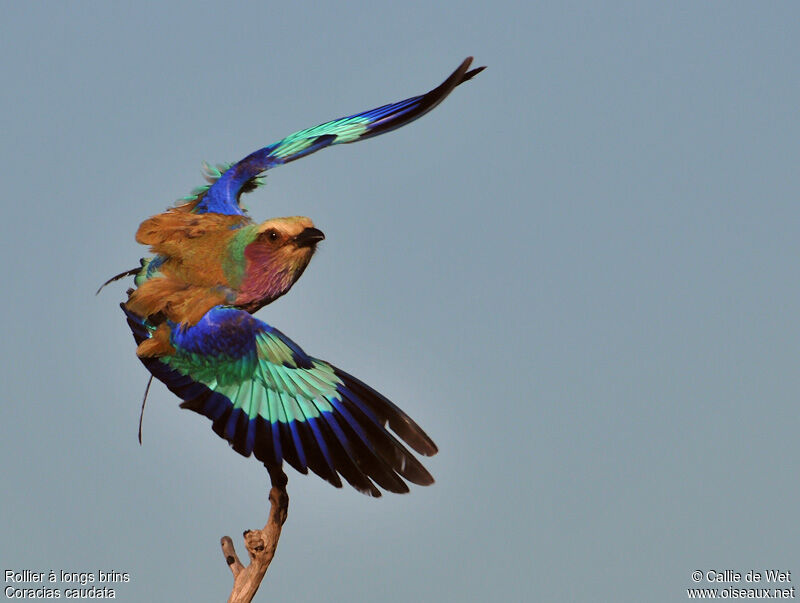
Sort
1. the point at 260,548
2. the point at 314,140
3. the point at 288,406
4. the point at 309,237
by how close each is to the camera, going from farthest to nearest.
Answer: the point at 314,140 < the point at 260,548 < the point at 309,237 < the point at 288,406

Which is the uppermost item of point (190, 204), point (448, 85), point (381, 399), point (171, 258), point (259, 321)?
point (448, 85)

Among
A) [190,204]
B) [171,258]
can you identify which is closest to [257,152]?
[190,204]

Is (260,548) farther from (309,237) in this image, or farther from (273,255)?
(309,237)

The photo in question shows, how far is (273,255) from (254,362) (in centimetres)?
58

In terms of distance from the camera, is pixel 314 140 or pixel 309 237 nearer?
pixel 309 237

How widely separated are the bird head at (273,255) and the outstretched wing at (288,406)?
0.19m

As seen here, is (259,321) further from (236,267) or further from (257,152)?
(257,152)

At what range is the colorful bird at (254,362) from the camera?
6.33m

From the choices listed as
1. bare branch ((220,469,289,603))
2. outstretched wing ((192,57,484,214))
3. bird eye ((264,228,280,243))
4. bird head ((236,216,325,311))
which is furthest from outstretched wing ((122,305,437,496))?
outstretched wing ((192,57,484,214))

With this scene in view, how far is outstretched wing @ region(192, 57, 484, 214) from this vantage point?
7.23 meters

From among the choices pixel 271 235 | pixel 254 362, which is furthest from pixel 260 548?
pixel 271 235

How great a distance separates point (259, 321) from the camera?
6.51 m

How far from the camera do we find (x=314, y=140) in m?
7.46

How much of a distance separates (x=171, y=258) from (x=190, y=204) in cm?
66
